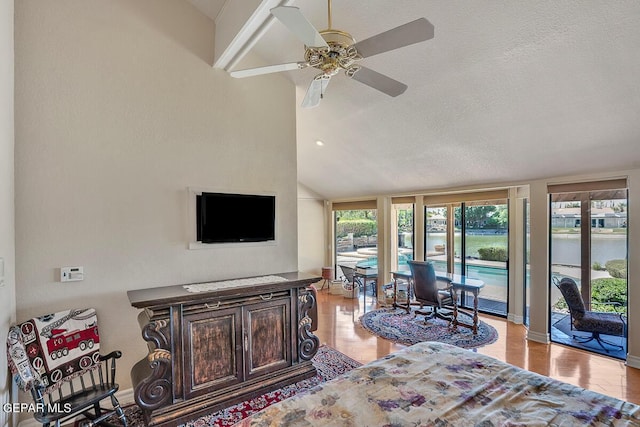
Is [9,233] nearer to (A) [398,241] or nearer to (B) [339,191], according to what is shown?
(B) [339,191]

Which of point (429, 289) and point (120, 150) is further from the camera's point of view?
point (429, 289)

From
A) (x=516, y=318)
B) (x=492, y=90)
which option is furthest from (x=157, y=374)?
(x=516, y=318)

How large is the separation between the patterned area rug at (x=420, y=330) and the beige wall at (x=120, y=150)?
89.9 inches

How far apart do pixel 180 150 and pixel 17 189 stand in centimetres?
118

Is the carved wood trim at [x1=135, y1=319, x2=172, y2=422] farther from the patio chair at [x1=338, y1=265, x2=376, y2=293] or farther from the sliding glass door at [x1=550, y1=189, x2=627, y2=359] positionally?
the sliding glass door at [x1=550, y1=189, x2=627, y2=359]

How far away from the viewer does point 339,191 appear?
6922mm

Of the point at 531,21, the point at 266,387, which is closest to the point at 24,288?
the point at 266,387

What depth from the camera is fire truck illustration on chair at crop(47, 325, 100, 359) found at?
Answer: 6.91 ft

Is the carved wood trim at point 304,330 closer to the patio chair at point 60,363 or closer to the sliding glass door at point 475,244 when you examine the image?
the patio chair at point 60,363

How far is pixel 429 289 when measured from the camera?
448cm

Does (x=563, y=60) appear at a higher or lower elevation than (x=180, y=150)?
higher

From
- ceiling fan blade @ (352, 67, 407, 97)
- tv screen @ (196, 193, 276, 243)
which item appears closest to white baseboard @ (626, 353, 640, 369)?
ceiling fan blade @ (352, 67, 407, 97)

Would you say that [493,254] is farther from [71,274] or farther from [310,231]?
[71,274]

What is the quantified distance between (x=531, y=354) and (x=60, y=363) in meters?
4.72
